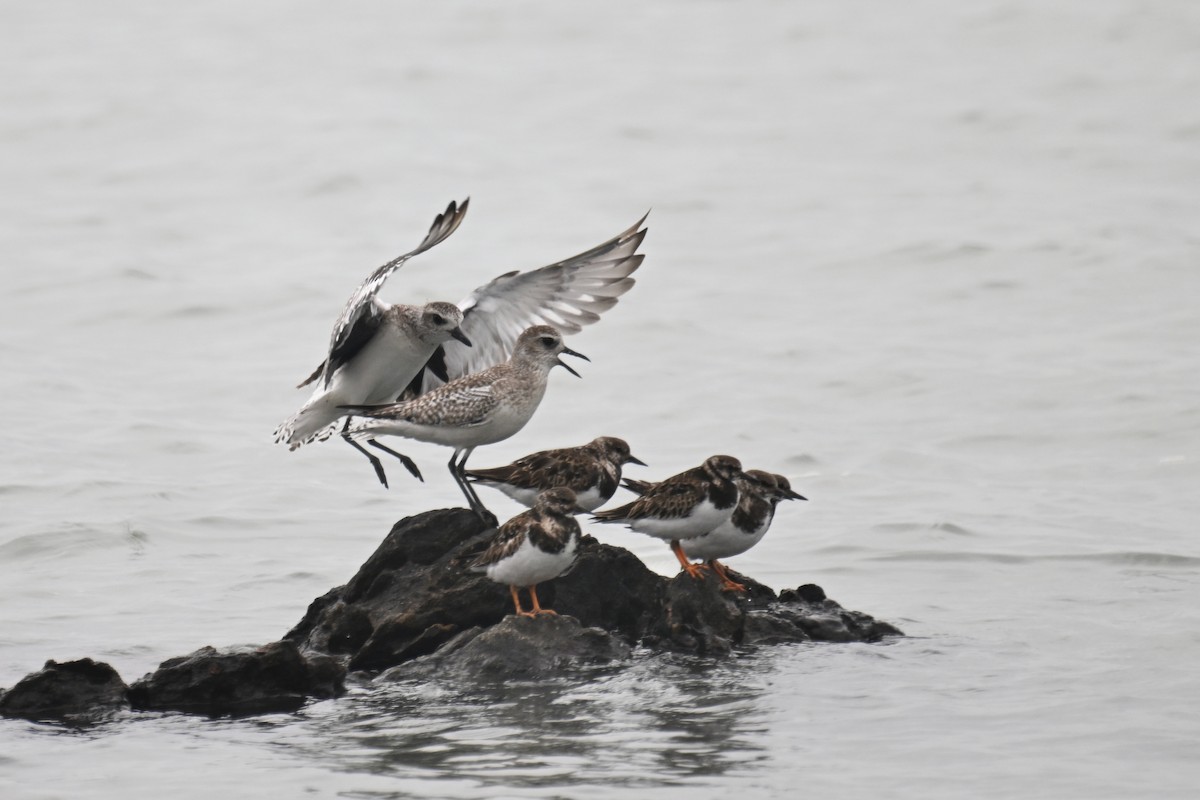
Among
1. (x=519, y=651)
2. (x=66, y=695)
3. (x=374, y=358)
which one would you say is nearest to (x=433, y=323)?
(x=374, y=358)

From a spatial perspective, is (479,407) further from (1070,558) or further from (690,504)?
(1070,558)

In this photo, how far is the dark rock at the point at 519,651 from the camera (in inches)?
431

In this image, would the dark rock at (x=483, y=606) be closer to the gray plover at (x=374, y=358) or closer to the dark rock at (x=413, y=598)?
the dark rock at (x=413, y=598)

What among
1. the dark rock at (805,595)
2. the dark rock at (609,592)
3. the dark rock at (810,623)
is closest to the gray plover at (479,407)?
the dark rock at (609,592)

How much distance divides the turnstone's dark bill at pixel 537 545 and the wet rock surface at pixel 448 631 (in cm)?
37

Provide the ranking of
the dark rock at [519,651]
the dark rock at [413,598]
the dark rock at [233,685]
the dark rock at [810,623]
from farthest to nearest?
the dark rock at [810,623] → the dark rock at [413,598] → the dark rock at [519,651] → the dark rock at [233,685]

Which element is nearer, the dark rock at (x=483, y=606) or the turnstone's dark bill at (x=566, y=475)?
the dark rock at (x=483, y=606)

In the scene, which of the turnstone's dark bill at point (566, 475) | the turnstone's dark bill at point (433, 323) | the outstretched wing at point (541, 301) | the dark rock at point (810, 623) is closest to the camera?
the turnstone's dark bill at point (566, 475)

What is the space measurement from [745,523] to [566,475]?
120 cm

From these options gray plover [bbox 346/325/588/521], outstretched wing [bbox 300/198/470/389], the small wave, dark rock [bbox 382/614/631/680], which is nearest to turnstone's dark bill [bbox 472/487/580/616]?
dark rock [bbox 382/614/631/680]

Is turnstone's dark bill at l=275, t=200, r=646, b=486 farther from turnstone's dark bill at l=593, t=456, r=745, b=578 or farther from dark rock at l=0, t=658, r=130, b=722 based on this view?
dark rock at l=0, t=658, r=130, b=722

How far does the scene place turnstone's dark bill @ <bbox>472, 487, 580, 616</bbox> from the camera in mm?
10727

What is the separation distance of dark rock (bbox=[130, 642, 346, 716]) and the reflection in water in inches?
10.4

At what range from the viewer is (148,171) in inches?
1468
